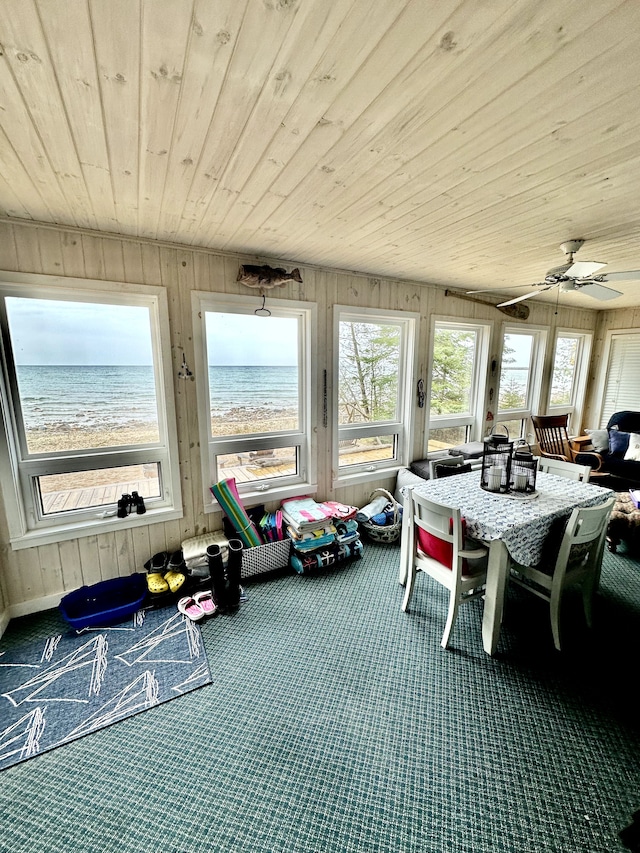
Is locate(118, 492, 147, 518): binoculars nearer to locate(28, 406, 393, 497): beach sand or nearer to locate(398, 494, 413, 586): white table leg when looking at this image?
locate(28, 406, 393, 497): beach sand

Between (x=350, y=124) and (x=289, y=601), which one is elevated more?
(x=350, y=124)

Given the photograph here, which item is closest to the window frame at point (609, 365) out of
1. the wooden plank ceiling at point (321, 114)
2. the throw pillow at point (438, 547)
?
the wooden plank ceiling at point (321, 114)

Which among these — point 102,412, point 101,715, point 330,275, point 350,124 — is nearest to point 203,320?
point 102,412

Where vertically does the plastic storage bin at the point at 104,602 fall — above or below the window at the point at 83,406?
below

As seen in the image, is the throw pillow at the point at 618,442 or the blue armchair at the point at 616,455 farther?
the throw pillow at the point at 618,442

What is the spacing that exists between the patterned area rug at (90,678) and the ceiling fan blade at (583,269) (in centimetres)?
334

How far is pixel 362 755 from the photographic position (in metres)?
1.49

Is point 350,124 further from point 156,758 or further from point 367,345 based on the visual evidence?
point 156,758

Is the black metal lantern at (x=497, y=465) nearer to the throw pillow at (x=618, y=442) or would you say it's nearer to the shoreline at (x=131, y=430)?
the shoreline at (x=131, y=430)

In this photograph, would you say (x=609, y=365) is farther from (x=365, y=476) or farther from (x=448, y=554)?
(x=448, y=554)

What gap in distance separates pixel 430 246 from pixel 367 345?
1.22 meters

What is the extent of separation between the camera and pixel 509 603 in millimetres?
2490

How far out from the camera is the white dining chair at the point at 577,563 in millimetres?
1888

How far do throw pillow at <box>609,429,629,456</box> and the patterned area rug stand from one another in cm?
520
